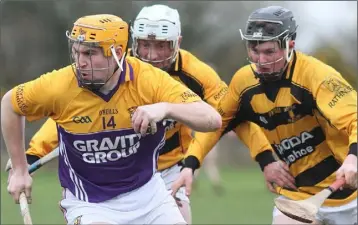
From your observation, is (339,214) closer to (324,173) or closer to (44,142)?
(324,173)

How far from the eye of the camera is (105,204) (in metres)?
5.89

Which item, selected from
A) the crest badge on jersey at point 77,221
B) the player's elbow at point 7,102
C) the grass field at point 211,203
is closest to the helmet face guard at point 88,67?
the player's elbow at point 7,102

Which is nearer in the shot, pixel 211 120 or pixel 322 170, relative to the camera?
pixel 211 120

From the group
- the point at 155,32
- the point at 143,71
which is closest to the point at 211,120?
the point at 143,71

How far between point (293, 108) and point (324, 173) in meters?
0.54

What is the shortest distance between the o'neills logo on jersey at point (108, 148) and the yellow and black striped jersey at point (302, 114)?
1154 mm

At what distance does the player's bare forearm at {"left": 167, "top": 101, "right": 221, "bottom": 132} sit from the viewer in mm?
5432

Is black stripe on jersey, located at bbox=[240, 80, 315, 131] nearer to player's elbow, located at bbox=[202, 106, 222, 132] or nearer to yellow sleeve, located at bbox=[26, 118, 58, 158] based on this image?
player's elbow, located at bbox=[202, 106, 222, 132]

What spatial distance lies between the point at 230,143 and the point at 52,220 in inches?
460

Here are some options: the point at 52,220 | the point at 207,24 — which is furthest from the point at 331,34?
the point at 52,220

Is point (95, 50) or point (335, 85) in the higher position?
point (95, 50)

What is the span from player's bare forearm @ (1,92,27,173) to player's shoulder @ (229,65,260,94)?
63.3 inches

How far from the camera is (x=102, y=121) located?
577 cm

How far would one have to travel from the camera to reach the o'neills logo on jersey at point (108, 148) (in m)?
5.81
